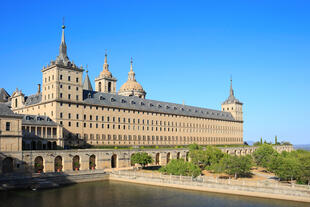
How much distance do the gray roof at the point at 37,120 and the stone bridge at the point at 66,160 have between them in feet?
29.1

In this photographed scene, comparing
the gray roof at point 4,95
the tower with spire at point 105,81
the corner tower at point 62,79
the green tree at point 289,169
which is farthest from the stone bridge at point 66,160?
the gray roof at point 4,95

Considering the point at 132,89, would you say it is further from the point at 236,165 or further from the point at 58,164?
the point at 236,165

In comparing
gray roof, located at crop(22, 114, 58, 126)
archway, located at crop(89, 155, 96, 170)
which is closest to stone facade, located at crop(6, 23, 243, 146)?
gray roof, located at crop(22, 114, 58, 126)

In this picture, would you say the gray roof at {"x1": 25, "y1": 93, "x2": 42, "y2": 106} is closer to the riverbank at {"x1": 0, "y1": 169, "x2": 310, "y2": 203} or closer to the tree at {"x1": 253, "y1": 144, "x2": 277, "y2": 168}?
the riverbank at {"x1": 0, "y1": 169, "x2": 310, "y2": 203}

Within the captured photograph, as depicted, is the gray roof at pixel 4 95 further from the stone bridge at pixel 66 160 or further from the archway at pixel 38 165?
the archway at pixel 38 165

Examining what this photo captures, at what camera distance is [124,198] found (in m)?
48.6

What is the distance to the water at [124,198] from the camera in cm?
4488

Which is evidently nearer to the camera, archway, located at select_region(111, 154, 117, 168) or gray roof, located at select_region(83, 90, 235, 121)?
archway, located at select_region(111, 154, 117, 168)

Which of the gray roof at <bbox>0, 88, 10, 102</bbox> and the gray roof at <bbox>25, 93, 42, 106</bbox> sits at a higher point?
the gray roof at <bbox>0, 88, 10, 102</bbox>

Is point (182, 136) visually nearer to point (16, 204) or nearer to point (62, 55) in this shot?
point (62, 55)

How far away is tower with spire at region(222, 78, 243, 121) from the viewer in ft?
481

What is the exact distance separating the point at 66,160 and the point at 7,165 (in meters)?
11.4

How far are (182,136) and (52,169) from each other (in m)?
57.4

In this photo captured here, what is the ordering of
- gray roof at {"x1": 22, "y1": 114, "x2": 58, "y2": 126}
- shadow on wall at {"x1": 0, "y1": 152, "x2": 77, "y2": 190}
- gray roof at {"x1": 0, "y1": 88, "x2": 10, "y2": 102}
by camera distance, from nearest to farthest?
1. shadow on wall at {"x1": 0, "y1": 152, "x2": 77, "y2": 190}
2. gray roof at {"x1": 22, "y1": 114, "x2": 58, "y2": 126}
3. gray roof at {"x1": 0, "y1": 88, "x2": 10, "y2": 102}
